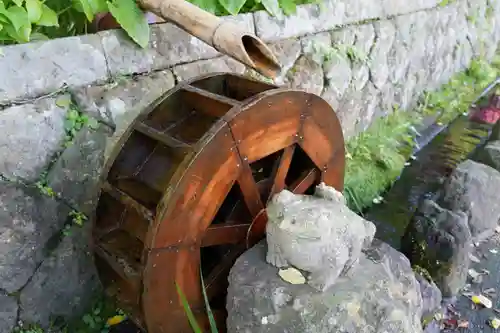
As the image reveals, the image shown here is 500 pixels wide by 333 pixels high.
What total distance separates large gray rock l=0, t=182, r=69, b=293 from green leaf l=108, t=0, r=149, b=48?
116 centimetres

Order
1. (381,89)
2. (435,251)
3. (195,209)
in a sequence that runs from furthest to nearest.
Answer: (381,89) → (435,251) → (195,209)

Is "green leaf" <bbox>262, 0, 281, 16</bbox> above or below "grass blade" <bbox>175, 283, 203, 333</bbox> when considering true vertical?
above

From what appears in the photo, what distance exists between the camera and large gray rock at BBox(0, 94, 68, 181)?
10.1ft

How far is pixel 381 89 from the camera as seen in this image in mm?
6465

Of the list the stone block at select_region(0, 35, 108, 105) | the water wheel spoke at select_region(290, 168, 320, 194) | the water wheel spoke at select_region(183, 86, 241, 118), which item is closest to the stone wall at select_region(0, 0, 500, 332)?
the stone block at select_region(0, 35, 108, 105)

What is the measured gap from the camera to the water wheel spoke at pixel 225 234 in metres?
3.03

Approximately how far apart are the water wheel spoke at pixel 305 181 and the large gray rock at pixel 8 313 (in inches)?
75.8

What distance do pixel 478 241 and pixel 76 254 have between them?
151 inches

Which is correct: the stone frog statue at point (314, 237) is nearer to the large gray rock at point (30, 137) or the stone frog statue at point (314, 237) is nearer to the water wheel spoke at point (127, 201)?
the water wheel spoke at point (127, 201)

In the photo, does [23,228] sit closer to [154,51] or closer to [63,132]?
[63,132]

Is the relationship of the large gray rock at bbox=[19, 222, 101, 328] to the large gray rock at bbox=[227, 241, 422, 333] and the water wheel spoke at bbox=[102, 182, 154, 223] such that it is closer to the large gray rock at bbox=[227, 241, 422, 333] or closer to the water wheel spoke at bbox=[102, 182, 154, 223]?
the water wheel spoke at bbox=[102, 182, 154, 223]

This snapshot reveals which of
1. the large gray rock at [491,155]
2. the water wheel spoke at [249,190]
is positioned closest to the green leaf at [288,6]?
the water wheel spoke at [249,190]

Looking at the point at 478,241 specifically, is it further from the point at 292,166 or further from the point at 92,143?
the point at 92,143

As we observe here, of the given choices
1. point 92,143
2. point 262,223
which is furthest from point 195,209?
point 92,143
